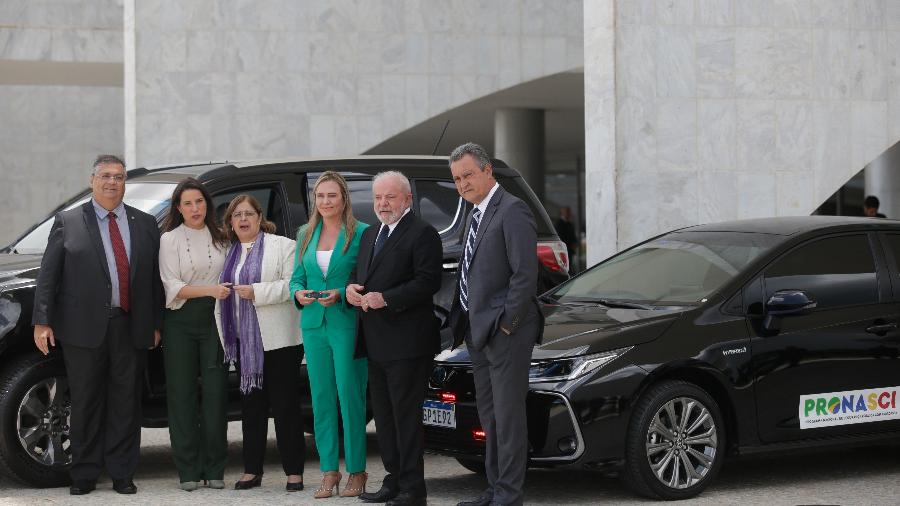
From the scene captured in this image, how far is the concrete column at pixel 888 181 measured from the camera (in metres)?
23.7

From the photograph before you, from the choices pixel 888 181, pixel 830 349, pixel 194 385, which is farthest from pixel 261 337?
pixel 888 181

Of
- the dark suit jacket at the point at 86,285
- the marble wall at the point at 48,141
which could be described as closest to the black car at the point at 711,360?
the dark suit jacket at the point at 86,285

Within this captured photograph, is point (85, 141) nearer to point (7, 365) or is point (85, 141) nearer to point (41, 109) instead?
point (41, 109)

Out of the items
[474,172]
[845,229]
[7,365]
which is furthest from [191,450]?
[845,229]

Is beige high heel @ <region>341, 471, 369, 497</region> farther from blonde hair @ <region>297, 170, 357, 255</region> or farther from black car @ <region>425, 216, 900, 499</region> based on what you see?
blonde hair @ <region>297, 170, 357, 255</region>

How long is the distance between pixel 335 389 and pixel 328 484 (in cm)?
54

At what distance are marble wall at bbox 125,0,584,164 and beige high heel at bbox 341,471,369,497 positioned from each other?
11166 mm

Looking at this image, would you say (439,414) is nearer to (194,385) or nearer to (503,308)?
(503,308)

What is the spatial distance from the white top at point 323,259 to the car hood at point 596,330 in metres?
0.83

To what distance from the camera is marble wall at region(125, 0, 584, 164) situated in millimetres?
18844

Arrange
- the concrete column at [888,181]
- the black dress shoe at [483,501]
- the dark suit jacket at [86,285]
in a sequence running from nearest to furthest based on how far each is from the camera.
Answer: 1. the black dress shoe at [483,501]
2. the dark suit jacket at [86,285]
3. the concrete column at [888,181]

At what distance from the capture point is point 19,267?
28.2ft

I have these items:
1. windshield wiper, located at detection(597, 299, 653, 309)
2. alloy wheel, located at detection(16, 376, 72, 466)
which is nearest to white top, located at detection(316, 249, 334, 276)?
windshield wiper, located at detection(597, 299, 653, 309)

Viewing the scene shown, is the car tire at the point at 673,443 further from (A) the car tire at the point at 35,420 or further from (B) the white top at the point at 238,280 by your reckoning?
(A) the car tire at the point at 35,420
